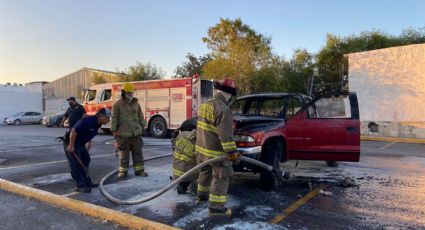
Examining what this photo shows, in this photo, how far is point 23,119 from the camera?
3597cm

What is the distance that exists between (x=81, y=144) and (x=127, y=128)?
1.11 metres

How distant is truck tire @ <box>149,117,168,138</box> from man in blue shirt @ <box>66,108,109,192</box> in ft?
35.0

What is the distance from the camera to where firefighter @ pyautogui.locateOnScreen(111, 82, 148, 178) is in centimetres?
702

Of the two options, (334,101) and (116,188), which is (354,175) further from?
(116,188)

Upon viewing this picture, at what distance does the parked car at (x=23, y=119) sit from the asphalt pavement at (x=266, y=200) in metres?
30.5

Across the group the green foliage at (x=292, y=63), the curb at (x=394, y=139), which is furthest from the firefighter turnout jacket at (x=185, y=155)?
the green foliage at (x=292, y=63)

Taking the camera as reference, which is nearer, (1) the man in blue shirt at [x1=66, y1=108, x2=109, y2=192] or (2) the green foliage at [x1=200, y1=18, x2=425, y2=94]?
(1) the man in blue shirt at [x1=66, y1=108, x2=109, y2=192]

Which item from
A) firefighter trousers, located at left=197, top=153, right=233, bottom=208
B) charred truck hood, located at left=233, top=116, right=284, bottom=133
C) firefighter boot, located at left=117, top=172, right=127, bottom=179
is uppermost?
charred truck hood, located at left=233, top=116, right=284, bottom=133

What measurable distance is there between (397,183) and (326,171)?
152 cm

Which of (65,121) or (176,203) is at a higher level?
(65,121)

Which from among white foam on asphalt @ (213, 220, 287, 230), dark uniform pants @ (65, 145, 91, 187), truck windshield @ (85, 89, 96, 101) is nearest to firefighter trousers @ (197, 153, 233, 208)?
white foam on asphalt @ (213, 220, 287, 230)

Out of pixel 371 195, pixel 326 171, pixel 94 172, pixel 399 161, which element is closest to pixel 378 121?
pixel 399 161

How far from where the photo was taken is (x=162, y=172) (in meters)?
7.68

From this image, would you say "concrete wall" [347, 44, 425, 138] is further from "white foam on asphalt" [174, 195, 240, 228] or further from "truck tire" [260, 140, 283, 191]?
"white foam on asphalt" [174, 195, 240, 228]
